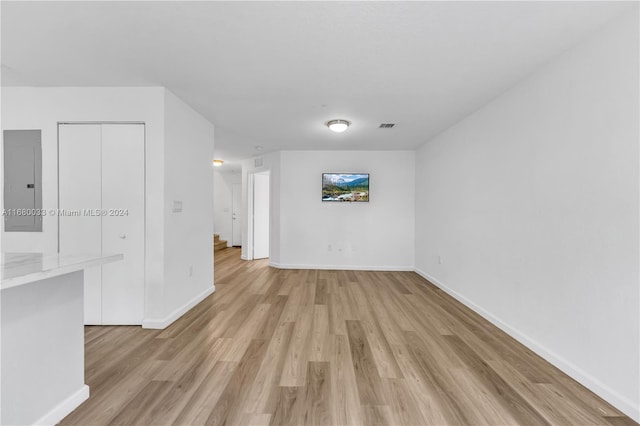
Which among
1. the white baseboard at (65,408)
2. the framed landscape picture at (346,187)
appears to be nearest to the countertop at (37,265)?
the white baseboard at (65,408)

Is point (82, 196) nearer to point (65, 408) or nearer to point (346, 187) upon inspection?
point (65, 408)

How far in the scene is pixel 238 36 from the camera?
1.80 meters

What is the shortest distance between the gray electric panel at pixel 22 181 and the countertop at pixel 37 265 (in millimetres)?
1725

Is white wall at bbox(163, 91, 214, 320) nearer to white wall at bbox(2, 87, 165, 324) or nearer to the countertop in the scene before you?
white wall at bbox(2, 87, 165, 324)

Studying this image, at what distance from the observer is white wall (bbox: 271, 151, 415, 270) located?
17.2ft

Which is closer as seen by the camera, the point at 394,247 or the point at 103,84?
the point at 103,84

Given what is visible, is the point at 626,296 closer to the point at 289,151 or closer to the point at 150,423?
the point at 150,423

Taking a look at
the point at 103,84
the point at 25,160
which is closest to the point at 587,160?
the point at 103,84

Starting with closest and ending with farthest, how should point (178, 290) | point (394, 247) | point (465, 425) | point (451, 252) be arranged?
point (465, 425), point (178, 290), point (451, 252), point (394, 247)

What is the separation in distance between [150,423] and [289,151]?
465 cm

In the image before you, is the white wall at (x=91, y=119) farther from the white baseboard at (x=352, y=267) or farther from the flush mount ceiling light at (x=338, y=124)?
the white baseboard at (x=352, y=267)

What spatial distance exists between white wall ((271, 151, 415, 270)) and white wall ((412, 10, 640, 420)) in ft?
6.83

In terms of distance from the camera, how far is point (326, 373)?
1863 mm

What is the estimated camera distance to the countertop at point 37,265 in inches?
40.0
